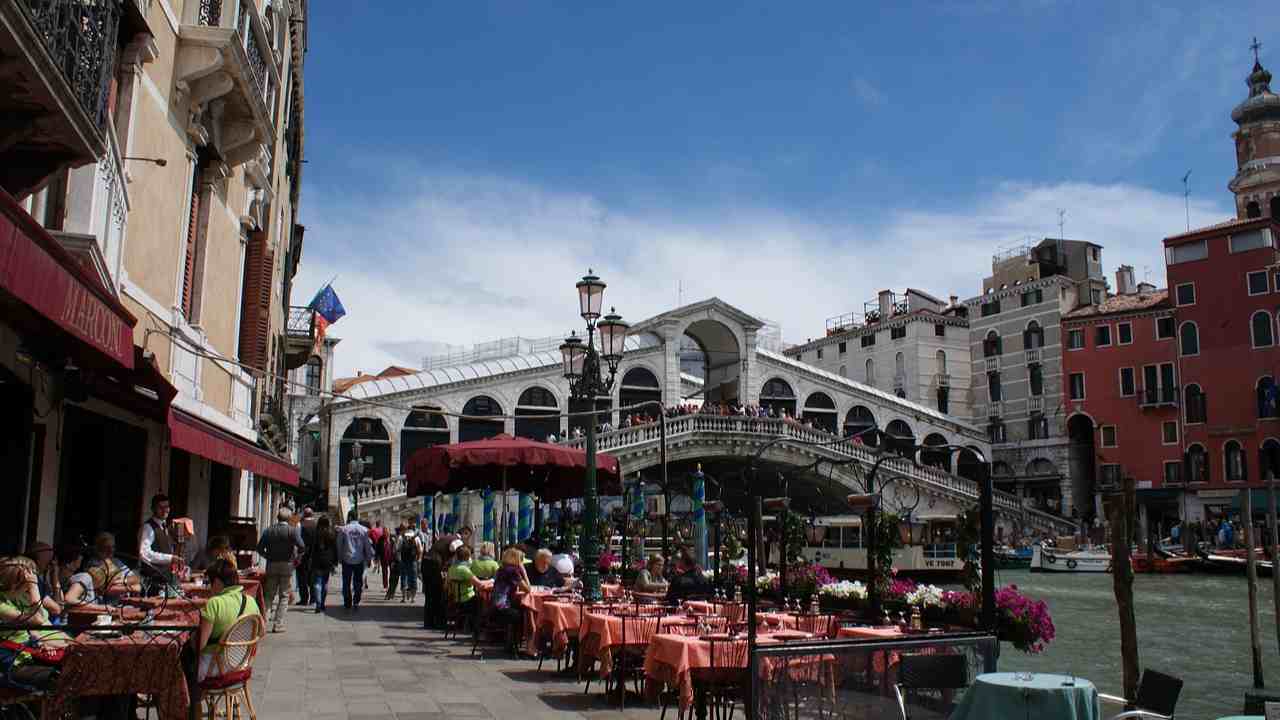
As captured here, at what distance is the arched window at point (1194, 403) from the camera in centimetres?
4181

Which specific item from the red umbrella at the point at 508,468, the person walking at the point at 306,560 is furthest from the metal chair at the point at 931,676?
the person walking at the point at 306,560

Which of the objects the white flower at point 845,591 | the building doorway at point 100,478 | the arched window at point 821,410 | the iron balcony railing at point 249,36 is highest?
the iron balcony railing at point 249,36

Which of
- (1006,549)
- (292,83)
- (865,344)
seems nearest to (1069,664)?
(292,83)

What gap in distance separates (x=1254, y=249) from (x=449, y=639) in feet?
128

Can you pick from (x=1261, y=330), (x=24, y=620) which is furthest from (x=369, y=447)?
(x=1261, y=330)

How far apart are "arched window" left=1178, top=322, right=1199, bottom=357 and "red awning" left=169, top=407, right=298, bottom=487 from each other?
39.0 m

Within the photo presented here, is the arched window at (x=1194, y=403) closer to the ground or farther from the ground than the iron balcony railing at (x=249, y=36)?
closer to the ground

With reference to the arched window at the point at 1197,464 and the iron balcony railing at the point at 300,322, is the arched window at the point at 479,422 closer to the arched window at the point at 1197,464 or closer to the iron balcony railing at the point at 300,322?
the iron balcony railing at the point at 300,322

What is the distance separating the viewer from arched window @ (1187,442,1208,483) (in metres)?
41.6

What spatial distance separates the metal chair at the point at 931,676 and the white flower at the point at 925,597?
452 centimetres

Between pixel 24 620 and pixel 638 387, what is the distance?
129ft

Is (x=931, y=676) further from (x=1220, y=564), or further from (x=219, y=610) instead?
(x=1220, y=564)

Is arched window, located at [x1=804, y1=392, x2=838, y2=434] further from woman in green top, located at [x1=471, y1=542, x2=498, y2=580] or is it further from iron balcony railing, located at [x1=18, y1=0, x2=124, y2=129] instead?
iron balcony railing, located at [x1=18, y1=0, x2=124, y2=129]

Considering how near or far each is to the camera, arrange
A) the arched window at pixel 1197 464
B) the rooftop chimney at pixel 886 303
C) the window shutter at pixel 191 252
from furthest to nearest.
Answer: the rooftop chimney at pixel 886 303
the arched window at pixel 1197 464
the window shutter at pixel 191 252
